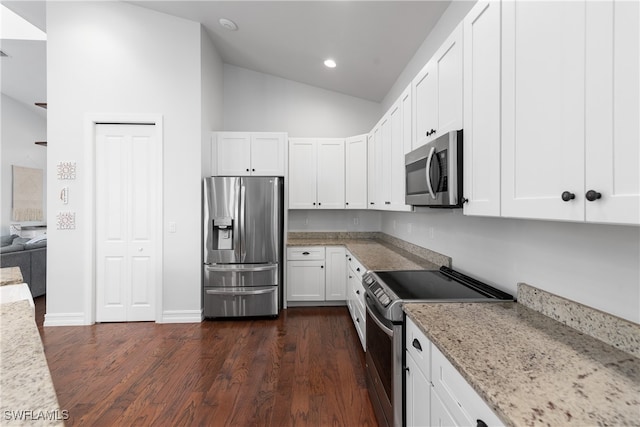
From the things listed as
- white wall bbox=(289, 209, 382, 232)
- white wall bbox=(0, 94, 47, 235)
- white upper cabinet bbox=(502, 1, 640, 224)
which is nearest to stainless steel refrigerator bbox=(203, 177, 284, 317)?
white wall bbox=(289, 209, 382, 232)

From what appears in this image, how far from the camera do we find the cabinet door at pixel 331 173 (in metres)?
4.22

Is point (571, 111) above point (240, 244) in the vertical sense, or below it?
above

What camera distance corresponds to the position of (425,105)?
6.57 feet

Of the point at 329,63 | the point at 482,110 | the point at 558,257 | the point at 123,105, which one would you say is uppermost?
the point at 329,63

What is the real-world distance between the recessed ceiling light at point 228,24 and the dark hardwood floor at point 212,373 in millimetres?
3492

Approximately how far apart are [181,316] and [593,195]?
3.86 m

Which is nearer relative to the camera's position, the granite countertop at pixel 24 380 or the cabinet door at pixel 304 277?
the granite countertop at pixel 24 380

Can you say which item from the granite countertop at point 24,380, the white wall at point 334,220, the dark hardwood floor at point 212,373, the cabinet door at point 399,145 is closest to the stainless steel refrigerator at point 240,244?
the dark hardwood floor at point 212,373

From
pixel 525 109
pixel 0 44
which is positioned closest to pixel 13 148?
pixel 0 44

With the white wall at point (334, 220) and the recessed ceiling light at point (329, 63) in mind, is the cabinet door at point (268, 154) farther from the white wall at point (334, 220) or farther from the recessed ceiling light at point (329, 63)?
the recessed ceiling light at point (329, 63)

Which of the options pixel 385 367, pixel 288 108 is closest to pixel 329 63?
pixel 288 108

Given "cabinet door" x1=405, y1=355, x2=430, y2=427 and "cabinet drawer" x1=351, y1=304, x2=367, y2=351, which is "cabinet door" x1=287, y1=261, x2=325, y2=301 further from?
"cabinet door" x1=405, y1=355, x2=430, y2=427

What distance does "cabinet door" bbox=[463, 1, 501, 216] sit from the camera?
122cm

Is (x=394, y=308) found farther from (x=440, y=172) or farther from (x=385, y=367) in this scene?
(x=440, y=172)
